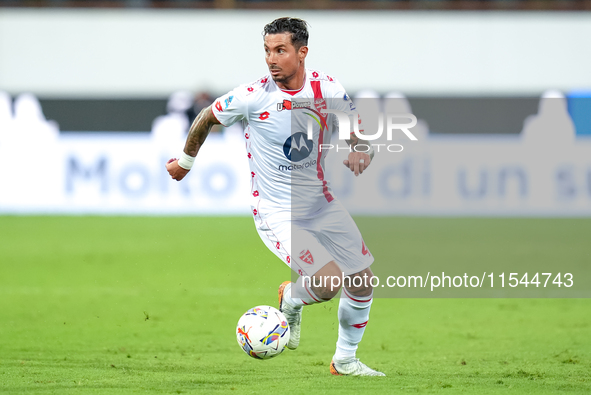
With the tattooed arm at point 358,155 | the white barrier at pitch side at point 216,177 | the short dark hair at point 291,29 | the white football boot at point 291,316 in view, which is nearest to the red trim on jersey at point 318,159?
the tattooed arm at point 358,155

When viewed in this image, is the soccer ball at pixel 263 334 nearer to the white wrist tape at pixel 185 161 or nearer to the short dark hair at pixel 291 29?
the white wrist tape at pixel 185 161

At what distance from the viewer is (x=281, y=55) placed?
5301 millimetres

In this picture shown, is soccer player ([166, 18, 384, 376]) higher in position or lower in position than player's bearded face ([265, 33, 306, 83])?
lower

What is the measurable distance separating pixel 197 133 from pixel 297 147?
0.69 m

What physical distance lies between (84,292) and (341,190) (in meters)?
6.57

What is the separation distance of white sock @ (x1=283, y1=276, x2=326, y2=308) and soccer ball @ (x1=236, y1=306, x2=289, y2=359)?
9.3 inches

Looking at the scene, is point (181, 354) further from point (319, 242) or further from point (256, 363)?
point (319, 242)

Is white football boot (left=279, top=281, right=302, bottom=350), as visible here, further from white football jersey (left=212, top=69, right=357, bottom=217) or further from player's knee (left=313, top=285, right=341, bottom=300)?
white football jersey (left=212, top=69, right=357, bottom=217)

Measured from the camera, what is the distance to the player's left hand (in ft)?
17.4

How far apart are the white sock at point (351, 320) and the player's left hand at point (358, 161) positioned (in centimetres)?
85

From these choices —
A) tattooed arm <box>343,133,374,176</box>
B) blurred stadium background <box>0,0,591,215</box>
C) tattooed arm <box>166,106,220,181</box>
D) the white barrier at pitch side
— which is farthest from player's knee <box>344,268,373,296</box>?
Result: blurred stadium background <box>0,0,591,215</box>

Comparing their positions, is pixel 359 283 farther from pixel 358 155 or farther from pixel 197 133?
pixel 197 133

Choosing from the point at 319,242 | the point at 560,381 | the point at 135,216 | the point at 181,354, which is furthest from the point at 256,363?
the point at 135,216

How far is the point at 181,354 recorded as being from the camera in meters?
6.33
